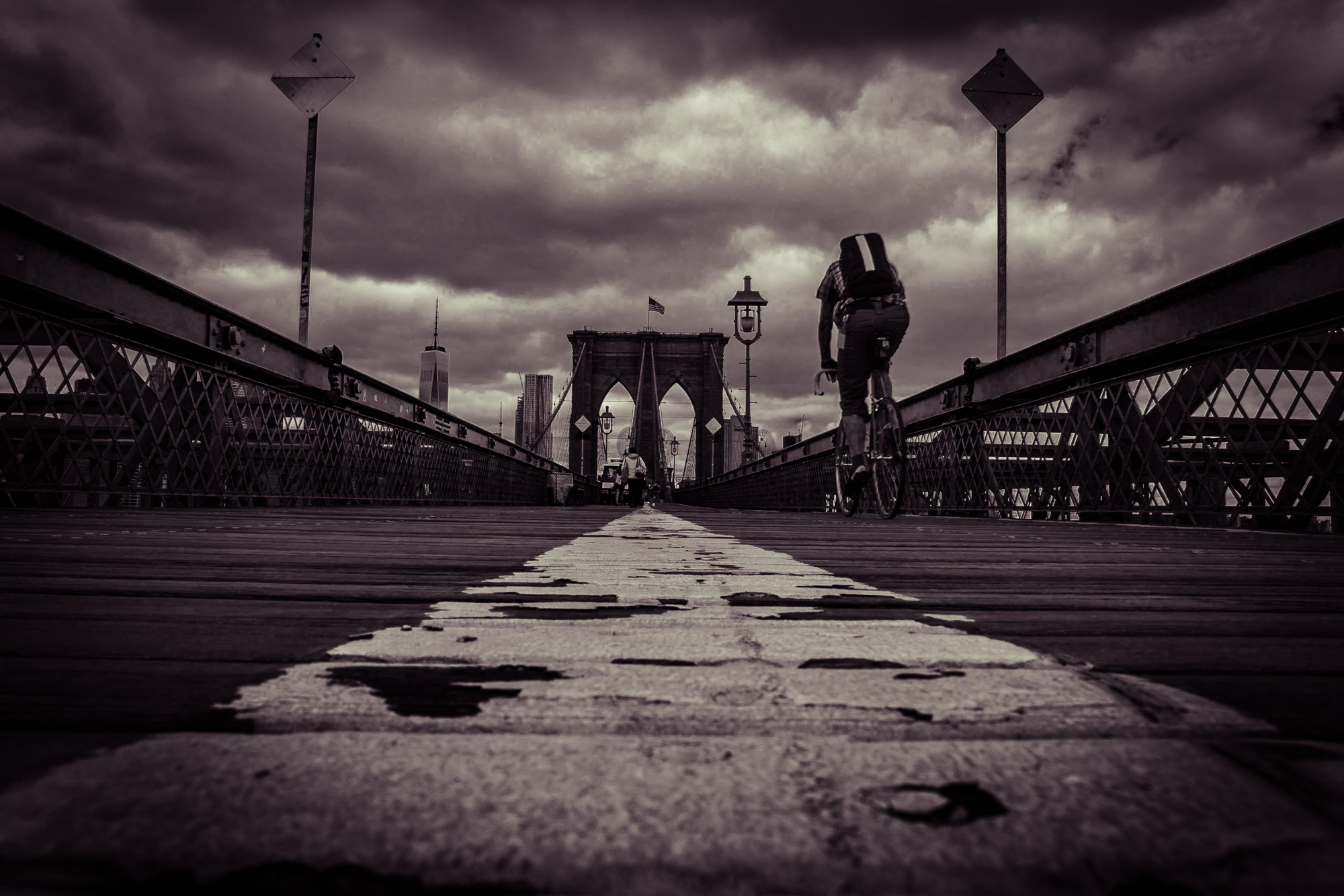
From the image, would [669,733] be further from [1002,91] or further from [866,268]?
[1002,91]

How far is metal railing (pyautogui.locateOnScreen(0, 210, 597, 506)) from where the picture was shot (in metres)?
4.36

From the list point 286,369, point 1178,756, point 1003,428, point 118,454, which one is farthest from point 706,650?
point 286,369

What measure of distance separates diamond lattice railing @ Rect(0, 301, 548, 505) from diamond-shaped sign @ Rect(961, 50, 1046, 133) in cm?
707

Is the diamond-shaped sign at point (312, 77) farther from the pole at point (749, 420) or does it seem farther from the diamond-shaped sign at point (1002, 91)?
the pole at point (749, 420)

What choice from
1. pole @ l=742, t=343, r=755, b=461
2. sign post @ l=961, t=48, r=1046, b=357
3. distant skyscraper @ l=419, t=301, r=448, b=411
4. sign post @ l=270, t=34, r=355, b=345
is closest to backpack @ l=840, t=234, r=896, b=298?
sign post @ l=961, t=48, r=1046, b=357

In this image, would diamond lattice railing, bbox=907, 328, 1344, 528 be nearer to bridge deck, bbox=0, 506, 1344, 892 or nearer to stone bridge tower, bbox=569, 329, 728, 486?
bridge deck, bbox=0, 506, 1344, 892

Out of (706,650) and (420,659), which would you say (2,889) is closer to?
(420,659)

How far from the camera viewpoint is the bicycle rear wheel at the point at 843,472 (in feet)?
19.2

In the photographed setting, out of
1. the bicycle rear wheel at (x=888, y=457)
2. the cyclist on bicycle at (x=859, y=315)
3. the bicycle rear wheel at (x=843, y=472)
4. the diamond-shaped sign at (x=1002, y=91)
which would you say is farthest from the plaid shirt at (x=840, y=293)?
the diamond-shaped sign at (x=1002, y=91)

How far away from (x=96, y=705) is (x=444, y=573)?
890 mm

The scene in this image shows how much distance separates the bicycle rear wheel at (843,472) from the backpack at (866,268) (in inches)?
45.5

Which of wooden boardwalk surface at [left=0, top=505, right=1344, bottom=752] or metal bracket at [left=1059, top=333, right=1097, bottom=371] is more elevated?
metal bracket at [left=1059, top=333, right=1097, bottom=371]

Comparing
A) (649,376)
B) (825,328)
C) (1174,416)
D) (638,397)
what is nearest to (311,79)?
(825,328)

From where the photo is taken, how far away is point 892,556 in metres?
1.94
